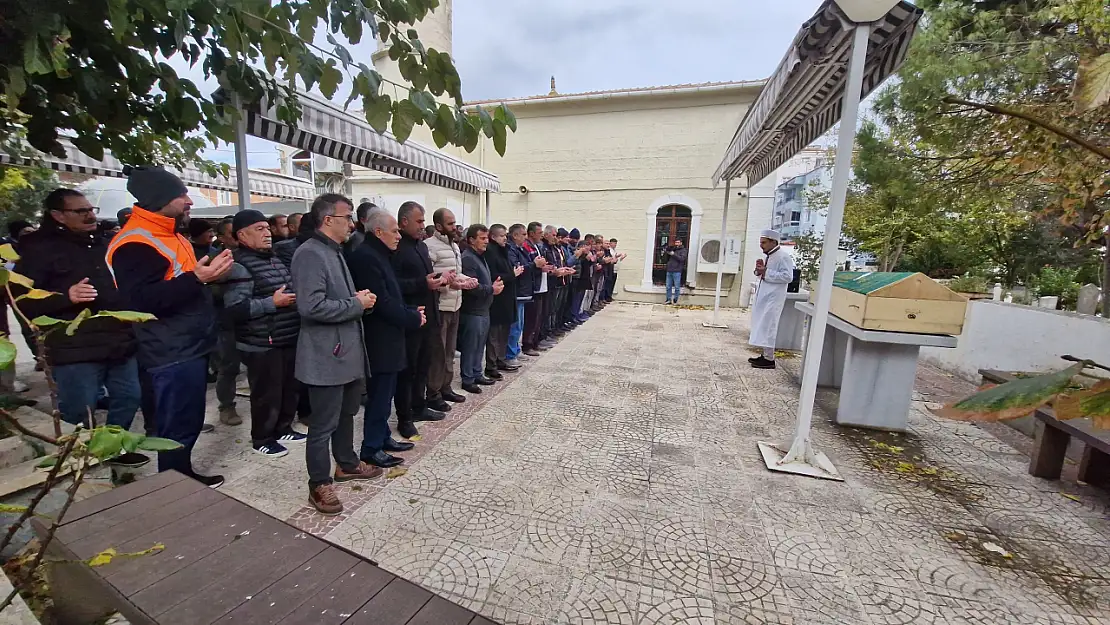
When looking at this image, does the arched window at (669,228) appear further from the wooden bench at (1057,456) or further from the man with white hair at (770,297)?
the wooden bench at (1057,456)

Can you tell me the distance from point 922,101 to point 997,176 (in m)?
1.45

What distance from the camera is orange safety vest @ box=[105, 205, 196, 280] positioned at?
2.37 metres

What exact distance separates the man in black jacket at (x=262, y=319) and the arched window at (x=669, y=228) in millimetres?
10168

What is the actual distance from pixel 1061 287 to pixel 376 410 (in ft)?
27.8

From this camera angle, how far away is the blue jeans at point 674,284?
11.8 meters

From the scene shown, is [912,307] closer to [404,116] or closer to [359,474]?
[404,116]

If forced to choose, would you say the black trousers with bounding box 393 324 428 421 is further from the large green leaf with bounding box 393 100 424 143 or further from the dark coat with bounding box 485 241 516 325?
the large green leaf with bounding box 393 100 424 143

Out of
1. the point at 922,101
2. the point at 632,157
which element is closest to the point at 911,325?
the point at 922,101

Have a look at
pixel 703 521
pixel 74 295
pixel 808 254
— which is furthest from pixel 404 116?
pixel 808 254

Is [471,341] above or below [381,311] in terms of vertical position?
below

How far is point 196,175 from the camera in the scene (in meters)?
8.47

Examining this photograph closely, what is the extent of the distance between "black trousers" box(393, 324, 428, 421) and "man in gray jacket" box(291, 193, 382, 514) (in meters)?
0.69

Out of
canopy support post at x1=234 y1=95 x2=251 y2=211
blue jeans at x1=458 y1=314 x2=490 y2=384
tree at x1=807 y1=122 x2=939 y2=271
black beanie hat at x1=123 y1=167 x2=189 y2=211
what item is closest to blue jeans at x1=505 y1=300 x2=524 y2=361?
blue jeans at x1=458 y1=314 x2=490 y2=384

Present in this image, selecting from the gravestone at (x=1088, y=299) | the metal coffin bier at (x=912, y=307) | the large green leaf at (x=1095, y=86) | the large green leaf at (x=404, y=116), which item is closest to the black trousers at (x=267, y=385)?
the large green leaf at (x=404, y=116)
